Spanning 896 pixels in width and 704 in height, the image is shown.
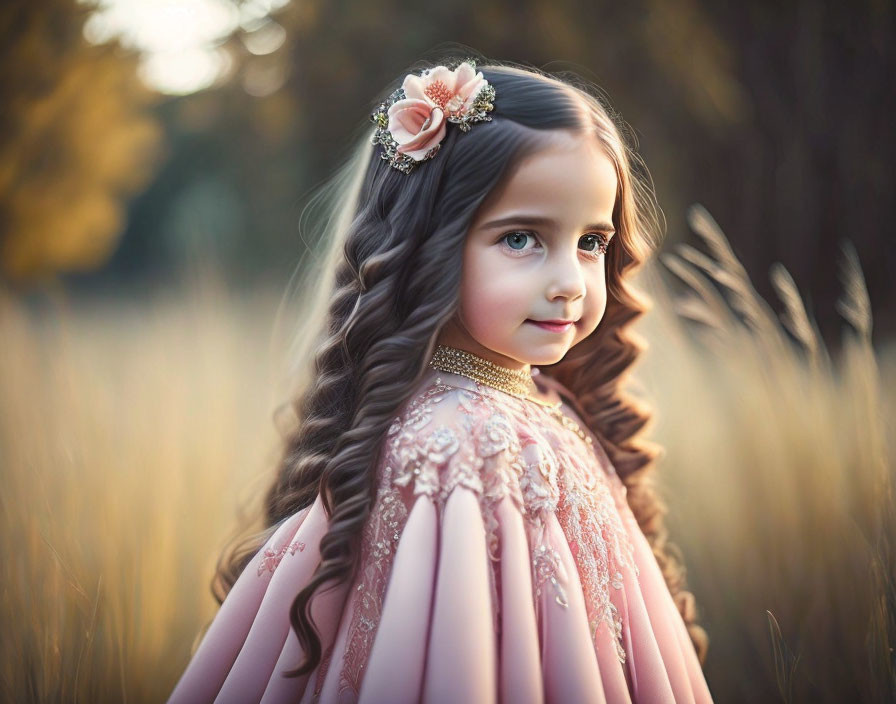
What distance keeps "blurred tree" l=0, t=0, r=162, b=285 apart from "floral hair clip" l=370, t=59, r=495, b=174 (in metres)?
1.91

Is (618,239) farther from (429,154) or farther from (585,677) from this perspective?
(585,677)

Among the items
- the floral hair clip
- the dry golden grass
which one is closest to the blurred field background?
the dry golden grass

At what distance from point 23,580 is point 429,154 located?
52.2 inches

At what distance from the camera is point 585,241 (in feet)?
4.57

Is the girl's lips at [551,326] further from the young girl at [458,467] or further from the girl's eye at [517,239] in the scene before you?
the girl's eye at [517,239]

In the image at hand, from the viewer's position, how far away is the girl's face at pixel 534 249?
1282 millimetres

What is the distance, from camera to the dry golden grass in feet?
5.63

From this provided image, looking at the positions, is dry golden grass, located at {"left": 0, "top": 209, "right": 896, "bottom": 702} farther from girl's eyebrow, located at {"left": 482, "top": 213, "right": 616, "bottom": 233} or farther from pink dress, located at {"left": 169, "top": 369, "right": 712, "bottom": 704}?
girl's eyebrow, located at {"left": 482, "top": 213, "right": 616, "bottom": 233}

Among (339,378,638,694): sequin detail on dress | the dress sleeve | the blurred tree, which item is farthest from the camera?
the blurred tree

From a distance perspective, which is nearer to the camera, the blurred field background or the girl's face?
the girl's face

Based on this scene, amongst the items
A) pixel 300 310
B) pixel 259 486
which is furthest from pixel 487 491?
pixel 300 310

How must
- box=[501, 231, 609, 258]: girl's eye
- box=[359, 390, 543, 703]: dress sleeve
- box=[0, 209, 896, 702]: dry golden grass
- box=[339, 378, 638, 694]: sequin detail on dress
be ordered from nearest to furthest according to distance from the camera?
box=[359, 390, 543, 703]: dress sleeve < box=[339, 378, 638, 694]: sequin detail on dress < box=[501, 231, 609, 258]: girl's eye < box=[0, 209, 896, 702]: dry golden grass

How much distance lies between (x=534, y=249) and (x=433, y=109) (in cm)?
32

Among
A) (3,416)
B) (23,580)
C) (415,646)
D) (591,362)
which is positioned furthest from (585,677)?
(3,416)
